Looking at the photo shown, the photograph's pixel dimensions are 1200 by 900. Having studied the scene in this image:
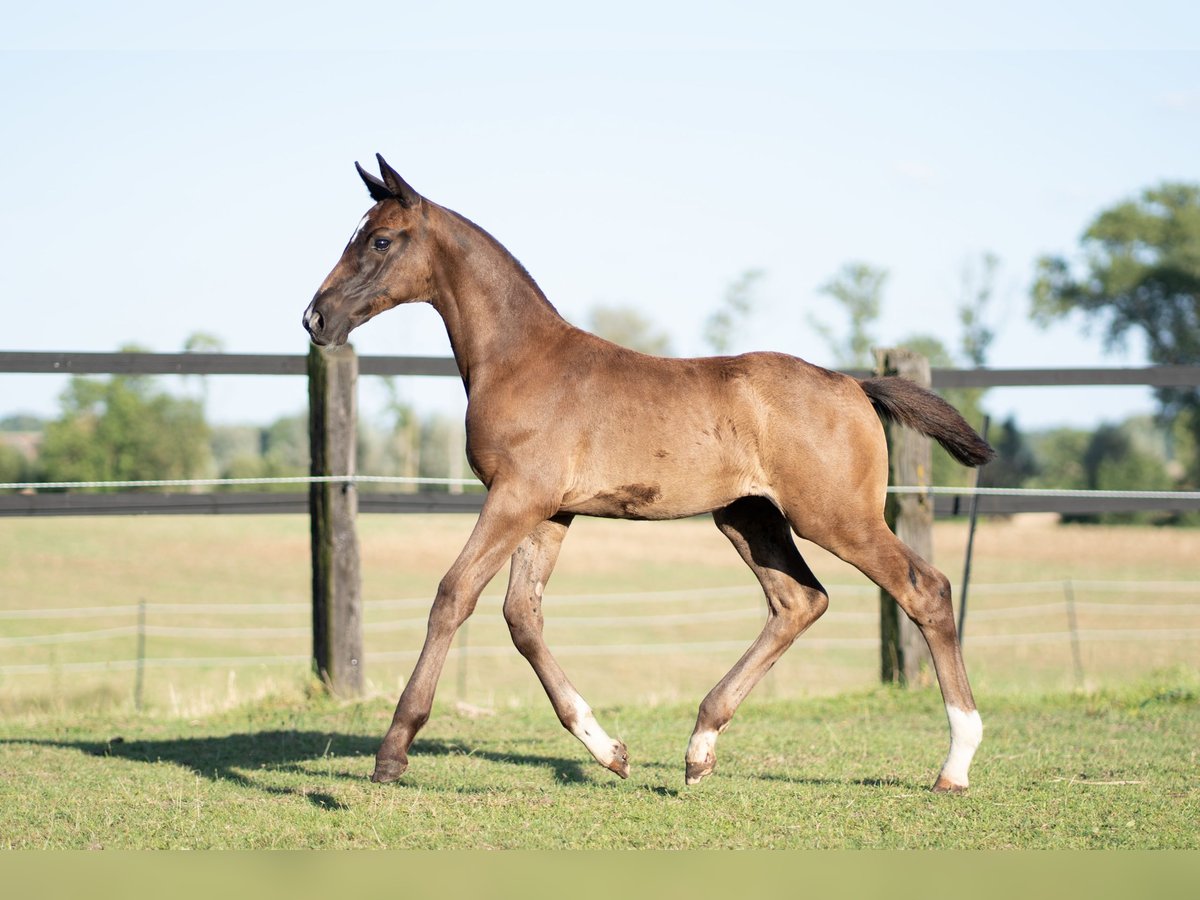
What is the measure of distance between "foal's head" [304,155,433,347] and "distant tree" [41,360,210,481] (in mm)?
46448

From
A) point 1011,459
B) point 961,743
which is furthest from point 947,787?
point 1011,459

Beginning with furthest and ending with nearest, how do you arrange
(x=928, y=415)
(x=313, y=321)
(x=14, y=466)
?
1. (x=14, y=466)
2. (x=928, y=415)
3. (x=313, y=321)

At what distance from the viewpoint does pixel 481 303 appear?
5488 mm

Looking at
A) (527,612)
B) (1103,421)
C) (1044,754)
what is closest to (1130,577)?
(1044,754)

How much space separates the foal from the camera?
5.20m

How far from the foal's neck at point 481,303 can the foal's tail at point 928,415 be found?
1588mm

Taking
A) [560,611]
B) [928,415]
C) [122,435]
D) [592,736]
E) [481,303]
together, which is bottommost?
[560,611]

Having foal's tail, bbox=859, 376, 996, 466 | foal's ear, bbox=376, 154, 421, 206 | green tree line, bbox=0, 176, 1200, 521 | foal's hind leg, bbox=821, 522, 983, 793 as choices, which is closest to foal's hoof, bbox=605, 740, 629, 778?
foal's hind leg, bbox=821, 522, 983, 793

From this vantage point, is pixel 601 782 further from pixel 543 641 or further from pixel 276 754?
pixel 276 754

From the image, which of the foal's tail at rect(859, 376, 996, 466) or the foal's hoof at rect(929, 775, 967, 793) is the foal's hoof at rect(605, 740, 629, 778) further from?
the foal's tail at rect(859, 376, 996, 466)

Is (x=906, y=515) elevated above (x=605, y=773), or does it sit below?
above

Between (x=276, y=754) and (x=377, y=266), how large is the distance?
2702 millimetres

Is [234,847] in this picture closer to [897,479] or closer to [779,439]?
[779,439]

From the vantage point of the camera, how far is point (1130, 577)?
3294 cm
